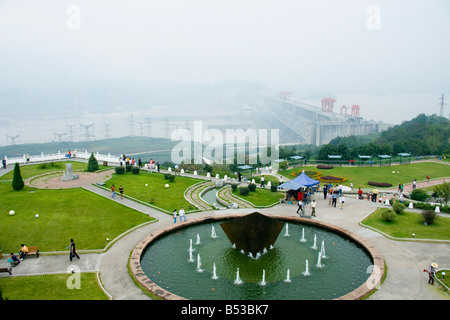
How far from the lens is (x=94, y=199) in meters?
29.6

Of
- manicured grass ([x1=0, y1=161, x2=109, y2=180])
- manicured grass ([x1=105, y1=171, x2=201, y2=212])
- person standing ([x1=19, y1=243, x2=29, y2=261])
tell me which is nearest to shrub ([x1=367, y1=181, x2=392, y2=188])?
manicured grass ([x1=105, y1=171, x2=201, y2=212])

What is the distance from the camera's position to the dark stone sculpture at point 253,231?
768 inches

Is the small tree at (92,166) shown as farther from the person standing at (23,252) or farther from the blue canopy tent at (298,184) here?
the blue canopy tent at (298,184)

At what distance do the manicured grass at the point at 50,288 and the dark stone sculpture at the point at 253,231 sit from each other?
307 inches

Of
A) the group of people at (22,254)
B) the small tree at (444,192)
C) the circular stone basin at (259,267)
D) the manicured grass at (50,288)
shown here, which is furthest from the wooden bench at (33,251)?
the small tree at (444,192)

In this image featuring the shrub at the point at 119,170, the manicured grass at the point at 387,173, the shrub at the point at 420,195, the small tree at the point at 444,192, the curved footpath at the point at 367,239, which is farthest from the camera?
the manicured grass at the point at 387,173

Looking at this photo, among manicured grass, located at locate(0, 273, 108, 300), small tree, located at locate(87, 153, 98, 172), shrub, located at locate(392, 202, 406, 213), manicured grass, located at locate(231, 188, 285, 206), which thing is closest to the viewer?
manicured grass, located at locate(0, 273, 108, 300)

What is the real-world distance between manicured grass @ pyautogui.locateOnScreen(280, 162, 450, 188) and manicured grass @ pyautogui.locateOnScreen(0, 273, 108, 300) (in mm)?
29726

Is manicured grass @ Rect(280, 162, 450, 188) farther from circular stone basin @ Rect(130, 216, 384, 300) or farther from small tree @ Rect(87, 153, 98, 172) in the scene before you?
small tree @ Rect(87, 153, 98, 172)

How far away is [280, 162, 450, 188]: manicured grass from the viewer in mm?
41000

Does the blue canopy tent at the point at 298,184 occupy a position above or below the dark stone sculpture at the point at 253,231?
above

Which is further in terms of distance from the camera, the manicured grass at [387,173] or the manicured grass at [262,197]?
the manicured grass at [387,173]
